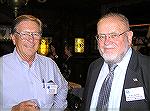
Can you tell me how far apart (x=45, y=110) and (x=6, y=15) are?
30.8 ft

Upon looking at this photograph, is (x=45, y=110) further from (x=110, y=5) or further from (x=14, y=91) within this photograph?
(x=110, y=5)

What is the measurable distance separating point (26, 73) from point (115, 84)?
0.66 metres

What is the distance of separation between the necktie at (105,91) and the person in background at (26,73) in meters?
0.37

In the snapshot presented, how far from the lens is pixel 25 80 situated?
216cm

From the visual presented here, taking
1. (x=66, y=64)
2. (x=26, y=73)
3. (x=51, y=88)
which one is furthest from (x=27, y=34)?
(x=66, y=64)

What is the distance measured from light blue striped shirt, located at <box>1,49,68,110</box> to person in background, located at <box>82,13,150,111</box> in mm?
325

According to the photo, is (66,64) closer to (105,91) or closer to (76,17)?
(76,17)

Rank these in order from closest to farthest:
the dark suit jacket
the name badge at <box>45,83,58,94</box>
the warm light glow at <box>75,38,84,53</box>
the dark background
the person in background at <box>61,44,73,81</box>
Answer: the dark suit jacket
the name badge at <box>45,83,58,94</box>
the person in background at <box>61,44,73,81</box>
the dark background
the warm light glow at <box>75,38,84,53</box>

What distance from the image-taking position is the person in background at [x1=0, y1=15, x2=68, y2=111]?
2.11 metres

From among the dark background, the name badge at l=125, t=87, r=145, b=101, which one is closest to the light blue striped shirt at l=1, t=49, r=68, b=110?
A: the name badge at l=125, t=87, r=145, b=101

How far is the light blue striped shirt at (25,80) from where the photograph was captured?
2104 millimetres

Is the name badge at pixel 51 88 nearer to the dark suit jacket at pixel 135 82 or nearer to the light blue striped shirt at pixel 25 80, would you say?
the light blue striped shirt at pixel 25 80

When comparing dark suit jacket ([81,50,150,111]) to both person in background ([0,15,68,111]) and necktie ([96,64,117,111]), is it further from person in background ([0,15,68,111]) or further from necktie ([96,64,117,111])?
person in background ([0,15,68,111])

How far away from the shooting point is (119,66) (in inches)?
84.0
